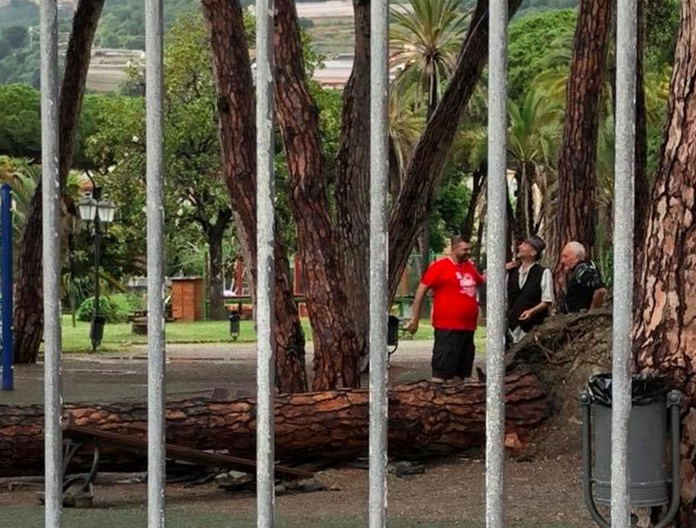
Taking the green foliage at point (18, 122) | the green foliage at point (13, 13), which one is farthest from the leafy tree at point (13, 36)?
the green foliage at point (18, 122)

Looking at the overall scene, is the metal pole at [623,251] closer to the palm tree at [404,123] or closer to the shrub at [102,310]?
the palm tree at [404,123]

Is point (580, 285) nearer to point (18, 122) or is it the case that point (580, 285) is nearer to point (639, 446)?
point (639, 446)

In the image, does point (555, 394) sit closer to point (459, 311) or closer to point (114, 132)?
point (459, 311)

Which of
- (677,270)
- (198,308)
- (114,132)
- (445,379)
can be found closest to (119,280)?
(198,308)

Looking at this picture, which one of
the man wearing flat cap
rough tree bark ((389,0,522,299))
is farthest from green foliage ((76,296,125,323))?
the man wearing flat cap

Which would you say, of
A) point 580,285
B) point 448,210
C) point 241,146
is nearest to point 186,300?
point 448,210

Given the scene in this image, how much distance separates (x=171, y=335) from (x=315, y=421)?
1049 inches

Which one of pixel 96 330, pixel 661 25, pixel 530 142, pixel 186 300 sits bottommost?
pixel 186 300

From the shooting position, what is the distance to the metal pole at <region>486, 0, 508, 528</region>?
3070mm

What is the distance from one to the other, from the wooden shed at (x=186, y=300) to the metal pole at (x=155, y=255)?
44422mm

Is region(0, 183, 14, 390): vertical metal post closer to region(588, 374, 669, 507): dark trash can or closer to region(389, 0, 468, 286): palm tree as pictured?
region(588, 374, 669, 507): dark trash can

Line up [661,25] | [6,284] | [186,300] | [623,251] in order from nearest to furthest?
[623,251], [6,284], [661,25], [186,300]

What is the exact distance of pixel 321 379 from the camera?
13.1 metres

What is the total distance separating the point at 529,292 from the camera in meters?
12.5
